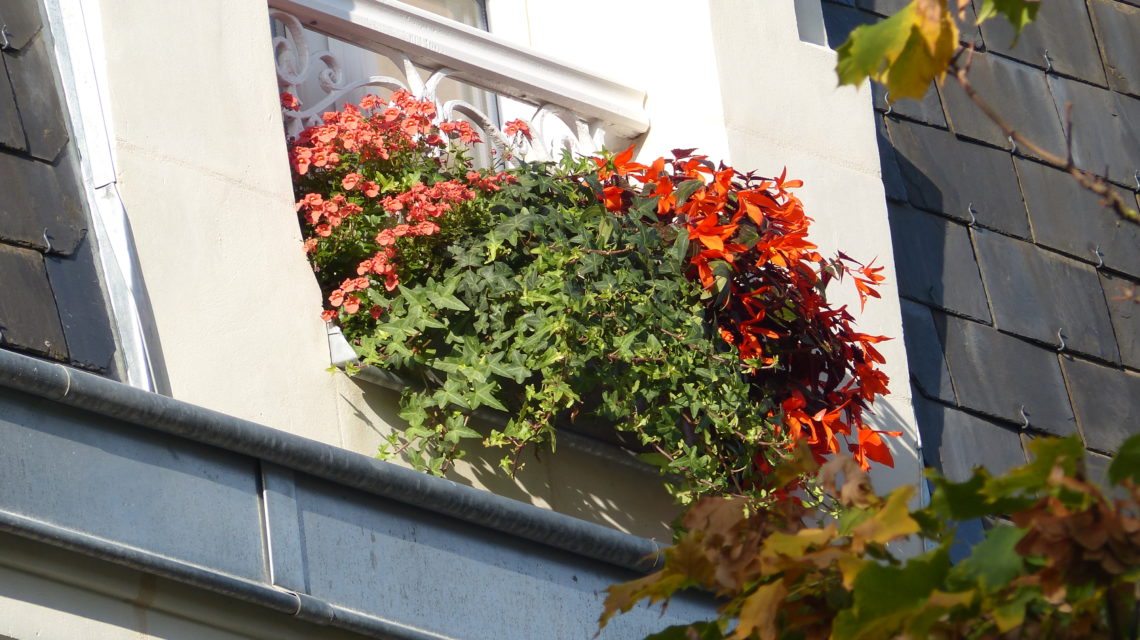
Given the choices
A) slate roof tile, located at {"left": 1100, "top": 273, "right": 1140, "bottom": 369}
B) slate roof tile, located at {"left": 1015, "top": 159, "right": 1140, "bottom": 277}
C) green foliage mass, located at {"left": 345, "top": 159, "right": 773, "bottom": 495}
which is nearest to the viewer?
green foliage mass, located at {"left": 345, "top": 159, "right": 773, "bottom": 495}

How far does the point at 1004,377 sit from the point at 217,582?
3.39 m

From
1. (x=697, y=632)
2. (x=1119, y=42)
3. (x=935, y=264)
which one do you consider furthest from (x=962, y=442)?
(x=697, y=632)

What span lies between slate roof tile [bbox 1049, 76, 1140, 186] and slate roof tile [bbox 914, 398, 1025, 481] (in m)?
1.54

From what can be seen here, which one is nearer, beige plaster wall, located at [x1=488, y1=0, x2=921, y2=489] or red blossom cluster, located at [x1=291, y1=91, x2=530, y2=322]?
red blossom cluster, located at [x1=291, y1=91, x2=530, y2=322]

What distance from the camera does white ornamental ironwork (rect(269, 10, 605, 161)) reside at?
4906mm

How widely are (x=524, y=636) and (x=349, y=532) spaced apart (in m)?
0.46

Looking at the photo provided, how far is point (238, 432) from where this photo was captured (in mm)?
3496

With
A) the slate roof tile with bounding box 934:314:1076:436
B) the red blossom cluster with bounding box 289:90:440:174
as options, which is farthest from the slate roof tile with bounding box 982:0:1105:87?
the red blossom cluster with bounding box 289:90:440:174

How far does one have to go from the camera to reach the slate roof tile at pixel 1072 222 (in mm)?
6629

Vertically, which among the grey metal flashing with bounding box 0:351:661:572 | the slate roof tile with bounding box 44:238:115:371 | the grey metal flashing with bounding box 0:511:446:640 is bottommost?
the grey metal flashing with bounding box 0:511:446:640

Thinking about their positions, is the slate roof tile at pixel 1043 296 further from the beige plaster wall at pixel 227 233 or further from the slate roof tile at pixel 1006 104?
the beige plaster wall at pixel 227 233

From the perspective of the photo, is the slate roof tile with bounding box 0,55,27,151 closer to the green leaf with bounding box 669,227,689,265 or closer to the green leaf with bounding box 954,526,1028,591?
the green leaf with bounding box 669,227,689,265

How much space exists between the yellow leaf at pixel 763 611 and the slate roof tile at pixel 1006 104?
4.39 meters

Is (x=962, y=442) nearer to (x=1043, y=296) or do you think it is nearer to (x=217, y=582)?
(x=1043, y=296)
